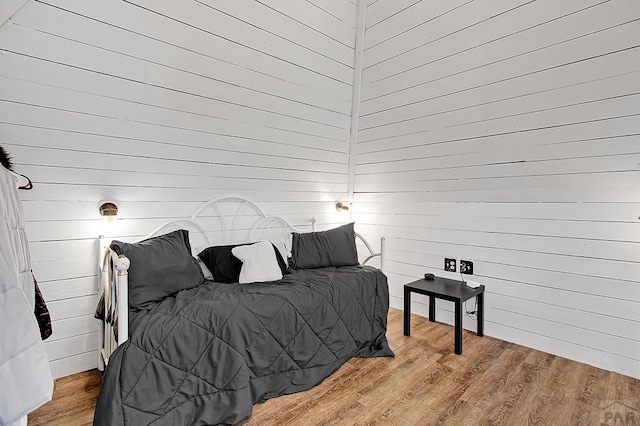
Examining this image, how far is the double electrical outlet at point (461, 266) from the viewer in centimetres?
287

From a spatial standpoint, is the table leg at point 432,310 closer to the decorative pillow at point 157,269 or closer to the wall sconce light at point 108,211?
the decorative pillow at point 157,269

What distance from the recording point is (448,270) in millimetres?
3000

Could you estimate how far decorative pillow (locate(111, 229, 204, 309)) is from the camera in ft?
6.04

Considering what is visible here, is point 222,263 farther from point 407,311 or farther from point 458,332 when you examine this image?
point 458,332

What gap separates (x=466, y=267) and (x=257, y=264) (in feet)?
5.75

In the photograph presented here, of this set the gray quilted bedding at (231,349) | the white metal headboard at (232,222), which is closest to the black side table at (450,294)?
the gray quilted bedding at (231,349)

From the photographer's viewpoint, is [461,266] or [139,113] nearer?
[139,113]

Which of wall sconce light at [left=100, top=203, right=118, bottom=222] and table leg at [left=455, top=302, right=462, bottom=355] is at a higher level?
wall sconce light at [left=100, top=203, right=118, bottom=222]

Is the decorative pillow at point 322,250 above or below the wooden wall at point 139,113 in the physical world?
below

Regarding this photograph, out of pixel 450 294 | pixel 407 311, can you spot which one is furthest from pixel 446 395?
pixel 407 311

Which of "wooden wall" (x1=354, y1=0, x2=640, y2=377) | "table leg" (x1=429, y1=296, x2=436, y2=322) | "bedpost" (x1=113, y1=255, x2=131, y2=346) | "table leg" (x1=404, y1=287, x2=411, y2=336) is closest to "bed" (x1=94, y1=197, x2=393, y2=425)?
"bedpost" (x1=113, y1=255, x2=131, y2=346)

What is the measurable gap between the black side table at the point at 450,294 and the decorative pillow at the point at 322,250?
54 cm

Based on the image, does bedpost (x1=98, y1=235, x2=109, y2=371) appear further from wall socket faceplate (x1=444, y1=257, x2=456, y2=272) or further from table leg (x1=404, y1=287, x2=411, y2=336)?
wall socket faceplate (x1=444, y1=257, x2=456, y2=272)

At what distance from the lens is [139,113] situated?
224cm
